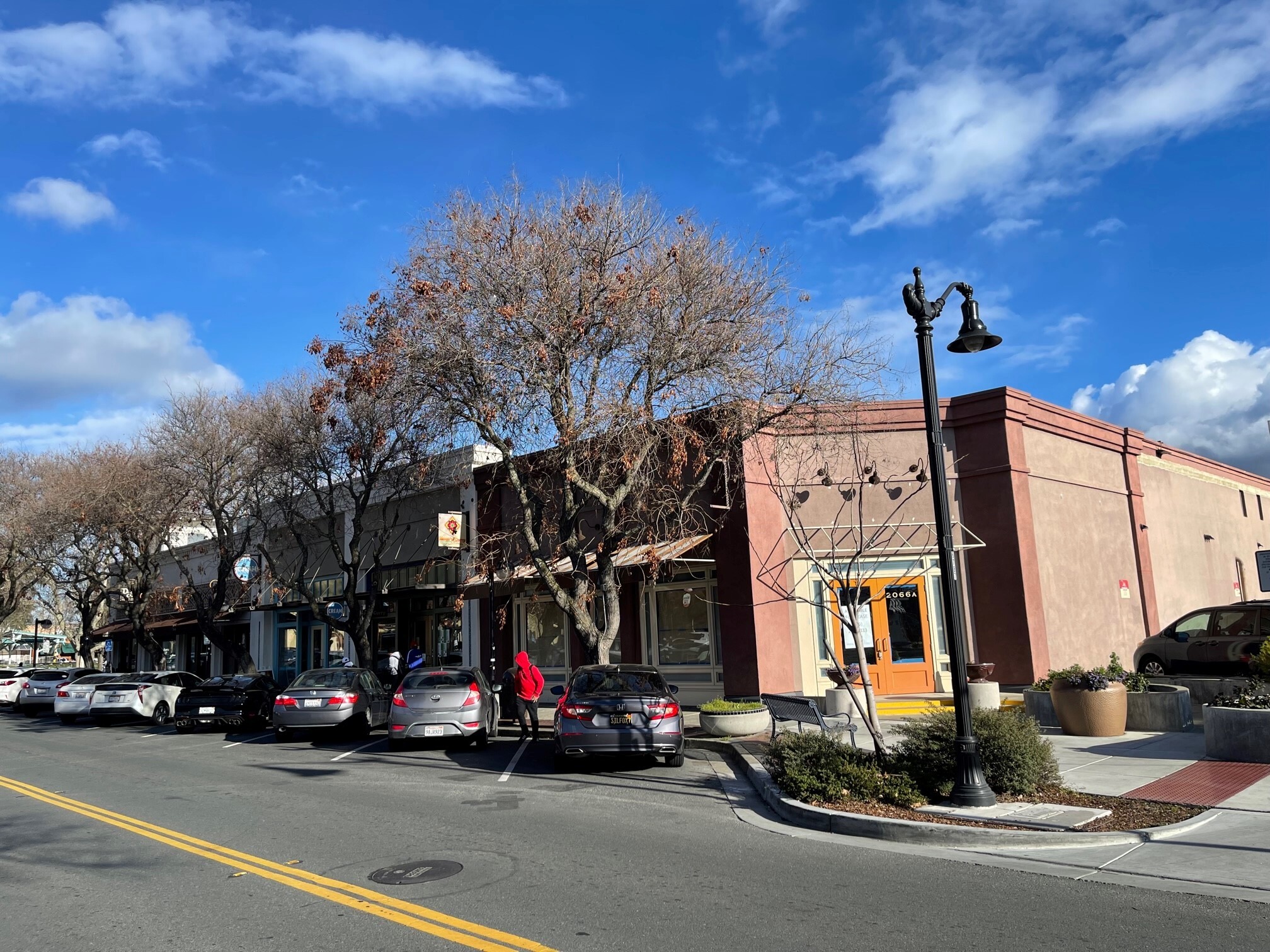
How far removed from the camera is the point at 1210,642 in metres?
17.5

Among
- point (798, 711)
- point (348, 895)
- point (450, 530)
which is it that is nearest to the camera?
point (348, 895)

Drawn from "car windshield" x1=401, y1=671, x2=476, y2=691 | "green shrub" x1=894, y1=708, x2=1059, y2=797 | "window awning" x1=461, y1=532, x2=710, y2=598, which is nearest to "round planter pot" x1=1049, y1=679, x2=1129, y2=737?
"green shrub" x1=894, y1=708, x2=1059, y2=797

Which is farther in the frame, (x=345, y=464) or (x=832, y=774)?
(x=345, y=464)

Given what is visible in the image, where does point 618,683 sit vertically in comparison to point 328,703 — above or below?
above

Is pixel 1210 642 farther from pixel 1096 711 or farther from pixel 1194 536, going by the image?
pixel 1194 536

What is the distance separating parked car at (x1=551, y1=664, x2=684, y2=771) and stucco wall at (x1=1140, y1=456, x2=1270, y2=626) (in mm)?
16484

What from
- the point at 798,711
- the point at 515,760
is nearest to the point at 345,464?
the point at 515,760

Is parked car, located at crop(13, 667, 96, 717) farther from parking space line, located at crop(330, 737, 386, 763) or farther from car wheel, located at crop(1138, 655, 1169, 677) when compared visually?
car wheel, located at crop(1138, 655, 1169, 677)

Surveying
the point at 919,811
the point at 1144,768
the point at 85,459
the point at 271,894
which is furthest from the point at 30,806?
the point at 85,459

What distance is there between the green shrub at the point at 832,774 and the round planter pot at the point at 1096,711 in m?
4.92

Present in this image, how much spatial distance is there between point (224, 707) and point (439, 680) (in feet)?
26.0

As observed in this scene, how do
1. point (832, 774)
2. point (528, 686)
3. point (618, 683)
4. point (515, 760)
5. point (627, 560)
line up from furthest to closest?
1. point (627, 560)
2. point (528, 686)
3. point (515, 760)
4. point (618, 683)
5. point (832, 774)

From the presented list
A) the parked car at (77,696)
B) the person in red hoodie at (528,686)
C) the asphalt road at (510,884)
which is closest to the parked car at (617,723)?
the asphalt road at (510,884)

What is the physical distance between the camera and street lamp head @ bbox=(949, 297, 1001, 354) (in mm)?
9883
